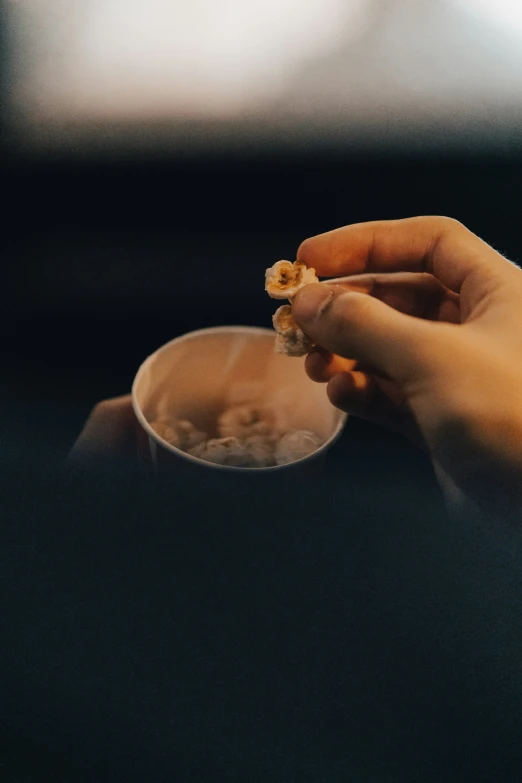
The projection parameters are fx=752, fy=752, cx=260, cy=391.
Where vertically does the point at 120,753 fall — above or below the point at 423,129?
below

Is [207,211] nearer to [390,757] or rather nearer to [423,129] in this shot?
[423,129]

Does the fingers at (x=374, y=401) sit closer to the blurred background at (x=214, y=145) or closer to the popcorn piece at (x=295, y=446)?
the popcorn piece at (x=295, y=446)

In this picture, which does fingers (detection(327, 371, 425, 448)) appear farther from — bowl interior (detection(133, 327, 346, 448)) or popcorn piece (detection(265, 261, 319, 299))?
popcorn piece (detection(265, 261, 319, 299))

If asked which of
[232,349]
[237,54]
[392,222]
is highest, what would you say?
[237,54]

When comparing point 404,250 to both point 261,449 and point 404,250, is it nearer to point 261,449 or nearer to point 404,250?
point 404,250

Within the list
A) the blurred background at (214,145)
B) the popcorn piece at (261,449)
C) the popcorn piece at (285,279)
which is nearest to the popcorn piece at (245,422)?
the popcorn piece at (261,449)

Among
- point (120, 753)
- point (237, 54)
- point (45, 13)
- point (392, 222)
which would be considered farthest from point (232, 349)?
point (45, 13)
